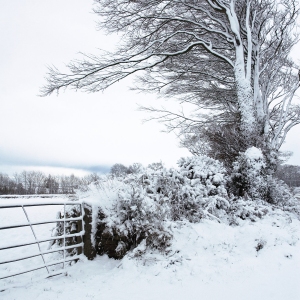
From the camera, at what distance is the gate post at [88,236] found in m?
4.46

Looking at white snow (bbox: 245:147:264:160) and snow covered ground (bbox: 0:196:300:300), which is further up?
white snow (bbox: 245:147:264:160)

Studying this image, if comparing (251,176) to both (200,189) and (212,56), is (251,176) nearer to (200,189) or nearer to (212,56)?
(200,189)

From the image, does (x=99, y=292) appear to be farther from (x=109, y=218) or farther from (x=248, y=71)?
(x=248, y=71)

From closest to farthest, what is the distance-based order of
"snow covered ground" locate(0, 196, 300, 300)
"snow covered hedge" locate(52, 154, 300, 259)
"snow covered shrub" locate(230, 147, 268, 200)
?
"snow covered ground" locate(0, 196, 300, 300) < "snow covered hedge" locate(52, 154, 300, 259) < "snow covered shrub" locate(230, 147, 268, 200)

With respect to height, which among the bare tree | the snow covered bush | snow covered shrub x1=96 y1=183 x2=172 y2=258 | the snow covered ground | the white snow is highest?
the bare tree

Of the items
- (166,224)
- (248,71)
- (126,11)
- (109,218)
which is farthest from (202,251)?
(126,11)

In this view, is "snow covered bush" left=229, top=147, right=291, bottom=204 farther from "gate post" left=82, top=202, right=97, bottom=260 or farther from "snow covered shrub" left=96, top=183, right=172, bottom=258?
"gate post" left=82, top=202, right=97, bottom=260

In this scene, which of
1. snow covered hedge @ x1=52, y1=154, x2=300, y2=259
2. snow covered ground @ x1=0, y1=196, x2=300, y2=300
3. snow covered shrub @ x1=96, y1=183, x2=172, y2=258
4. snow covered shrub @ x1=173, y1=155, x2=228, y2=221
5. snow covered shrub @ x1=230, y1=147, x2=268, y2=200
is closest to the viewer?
snow covered ground @ x1=0, y1=196, x2=300, y2=300

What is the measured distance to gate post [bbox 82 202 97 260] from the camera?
4465 millimetres

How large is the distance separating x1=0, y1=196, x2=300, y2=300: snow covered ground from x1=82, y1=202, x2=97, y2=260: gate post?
15 cm

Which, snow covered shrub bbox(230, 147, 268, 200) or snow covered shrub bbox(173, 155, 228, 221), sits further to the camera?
snow covered shrub bbox(230, 147, 268, 200)

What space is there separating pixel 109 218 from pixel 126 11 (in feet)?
26.0

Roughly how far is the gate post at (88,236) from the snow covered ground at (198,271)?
0.49 ft

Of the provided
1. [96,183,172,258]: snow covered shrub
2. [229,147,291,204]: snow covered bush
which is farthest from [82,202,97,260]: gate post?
[229,147,291,204]: snow covered bush
